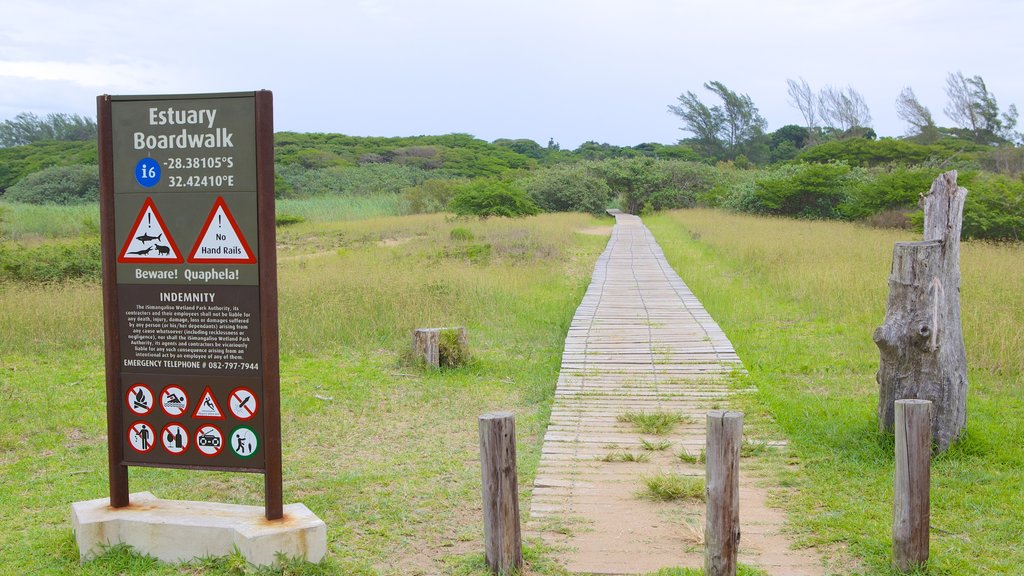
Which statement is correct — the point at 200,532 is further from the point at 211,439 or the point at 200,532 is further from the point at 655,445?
Answer: the point at 655,445

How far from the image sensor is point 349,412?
717 cm

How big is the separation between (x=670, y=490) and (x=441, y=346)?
4117 millimetres

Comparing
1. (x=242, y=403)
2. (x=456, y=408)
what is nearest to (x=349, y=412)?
(x=456, y=408)

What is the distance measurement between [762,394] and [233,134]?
481cm

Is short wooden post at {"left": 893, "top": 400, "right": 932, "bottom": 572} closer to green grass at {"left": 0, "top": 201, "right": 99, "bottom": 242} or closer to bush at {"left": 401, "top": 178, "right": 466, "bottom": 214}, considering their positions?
green grass at {"left": 0, "top": 201, "right": 99, "bottom": 242}

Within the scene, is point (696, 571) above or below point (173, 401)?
below

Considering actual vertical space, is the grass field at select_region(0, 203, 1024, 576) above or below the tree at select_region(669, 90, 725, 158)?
below

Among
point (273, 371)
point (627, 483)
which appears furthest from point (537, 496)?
point (273, 371)

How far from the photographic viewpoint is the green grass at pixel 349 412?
436cm

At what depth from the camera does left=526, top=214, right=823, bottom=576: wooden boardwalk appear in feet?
13.6

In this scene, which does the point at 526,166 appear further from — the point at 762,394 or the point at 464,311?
the point at 762,394

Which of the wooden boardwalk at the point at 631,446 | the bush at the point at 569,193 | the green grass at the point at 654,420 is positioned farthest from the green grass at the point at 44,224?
the green grass at the point at 654,420

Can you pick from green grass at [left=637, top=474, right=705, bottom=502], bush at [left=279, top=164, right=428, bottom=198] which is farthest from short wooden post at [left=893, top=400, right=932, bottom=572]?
bush at [left=279, top=164, right=428, bottom=198]

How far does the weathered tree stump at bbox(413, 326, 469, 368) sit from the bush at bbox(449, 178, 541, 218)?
22142 millimetres
